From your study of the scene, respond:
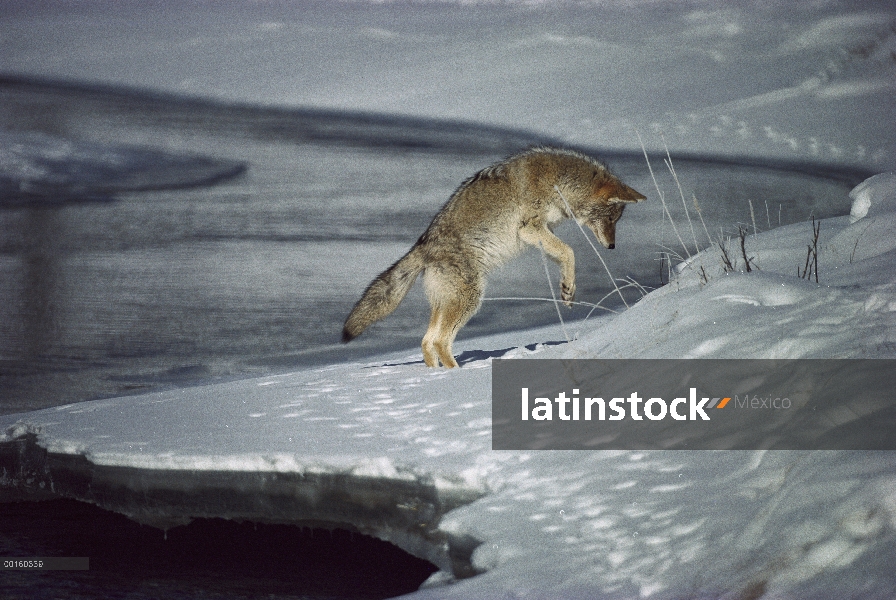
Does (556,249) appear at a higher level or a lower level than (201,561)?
higher

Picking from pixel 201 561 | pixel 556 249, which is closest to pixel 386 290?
pixel 556 249

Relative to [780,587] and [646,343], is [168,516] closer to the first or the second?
[646,343]

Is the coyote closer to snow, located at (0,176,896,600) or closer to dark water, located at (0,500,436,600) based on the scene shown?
snow, located at (0,176,896,600)

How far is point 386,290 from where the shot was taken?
540 cm

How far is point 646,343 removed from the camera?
3.79m

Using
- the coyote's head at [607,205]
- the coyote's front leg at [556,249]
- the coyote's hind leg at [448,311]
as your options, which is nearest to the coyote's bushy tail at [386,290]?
the coyote's hind leg at [448,311]

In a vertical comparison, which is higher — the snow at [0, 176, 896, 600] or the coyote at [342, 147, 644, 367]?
the coyote at [342, 147, 644, 367]

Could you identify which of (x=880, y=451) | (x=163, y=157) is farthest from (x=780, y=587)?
(x=163, y=157)

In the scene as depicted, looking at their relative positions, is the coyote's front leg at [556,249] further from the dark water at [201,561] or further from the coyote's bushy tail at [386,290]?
the dark water at [201,561]

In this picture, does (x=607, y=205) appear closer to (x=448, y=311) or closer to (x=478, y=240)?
(x=478, y=240)

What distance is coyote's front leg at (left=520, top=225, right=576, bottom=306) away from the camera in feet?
18.1

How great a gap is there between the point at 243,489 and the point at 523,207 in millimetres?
2743

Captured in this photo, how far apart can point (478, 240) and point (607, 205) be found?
1145mm

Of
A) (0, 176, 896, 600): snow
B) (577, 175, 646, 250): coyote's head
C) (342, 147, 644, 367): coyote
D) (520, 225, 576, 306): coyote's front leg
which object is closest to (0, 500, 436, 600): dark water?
(0, 176, 896, 600): snow
